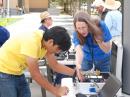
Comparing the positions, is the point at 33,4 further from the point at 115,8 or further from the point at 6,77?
the point at 6,77

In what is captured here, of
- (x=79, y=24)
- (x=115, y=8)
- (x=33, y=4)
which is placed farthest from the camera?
(x=33, y=4)

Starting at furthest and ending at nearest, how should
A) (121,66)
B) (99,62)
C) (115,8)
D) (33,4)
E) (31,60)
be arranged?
(33,4) → (115,8) → (99,62) → (31,60) → (121,66)

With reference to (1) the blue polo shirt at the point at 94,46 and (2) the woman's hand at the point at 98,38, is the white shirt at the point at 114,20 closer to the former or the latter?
(1) the blue polo shirt at the point at 94,46

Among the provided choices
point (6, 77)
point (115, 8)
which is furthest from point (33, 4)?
point (6, 77)

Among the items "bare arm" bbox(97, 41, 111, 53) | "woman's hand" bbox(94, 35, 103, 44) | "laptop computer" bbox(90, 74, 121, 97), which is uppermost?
"woman's hand" bbox(94, 35, 103, 44)

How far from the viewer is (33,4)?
6538 centimetres

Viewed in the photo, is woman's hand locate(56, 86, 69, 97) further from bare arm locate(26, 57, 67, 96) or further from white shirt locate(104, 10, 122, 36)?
white shirt locate(104, 10, 122, 36)

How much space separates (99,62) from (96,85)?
0.88 metres

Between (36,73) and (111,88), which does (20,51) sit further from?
(111,88)

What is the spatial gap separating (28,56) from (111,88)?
0.74 meters

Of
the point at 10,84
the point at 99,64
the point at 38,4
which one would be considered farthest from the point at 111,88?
the point at 38,4

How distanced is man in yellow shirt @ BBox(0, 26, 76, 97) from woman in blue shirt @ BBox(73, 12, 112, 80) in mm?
402

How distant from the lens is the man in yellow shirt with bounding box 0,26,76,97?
341 centimetres

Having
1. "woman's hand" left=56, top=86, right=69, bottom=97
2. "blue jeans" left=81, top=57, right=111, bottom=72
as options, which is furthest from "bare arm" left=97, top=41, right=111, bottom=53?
"woman's hand" left=56, top=86, right=69, bottom=97
